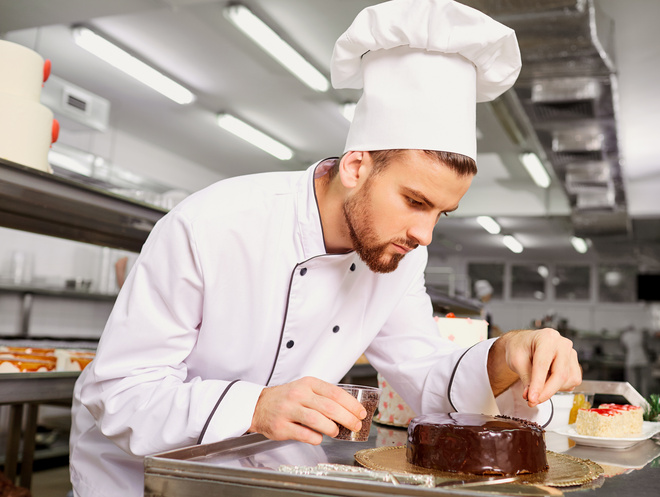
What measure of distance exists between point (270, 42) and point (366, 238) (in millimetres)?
3514

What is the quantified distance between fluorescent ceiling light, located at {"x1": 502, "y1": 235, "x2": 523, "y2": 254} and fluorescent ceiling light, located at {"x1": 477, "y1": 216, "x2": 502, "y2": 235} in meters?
0.60

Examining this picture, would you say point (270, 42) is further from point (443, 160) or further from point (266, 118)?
point (443, 160)

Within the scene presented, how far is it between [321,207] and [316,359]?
1.04 ft

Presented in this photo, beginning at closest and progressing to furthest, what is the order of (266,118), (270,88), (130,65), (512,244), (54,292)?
1. (54,292)
2. (130,65)
3. (270,88)
4. (266,118)
5. (512,244)

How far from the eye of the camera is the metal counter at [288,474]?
0.63 meters

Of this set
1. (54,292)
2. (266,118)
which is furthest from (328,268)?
(266,118)

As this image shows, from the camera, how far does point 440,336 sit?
1448 mm

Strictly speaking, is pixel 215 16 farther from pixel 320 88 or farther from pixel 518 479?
pixel 518 479

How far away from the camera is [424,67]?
46.3 inches

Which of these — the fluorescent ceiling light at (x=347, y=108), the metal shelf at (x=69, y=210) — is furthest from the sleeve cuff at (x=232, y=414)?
the fluorescent ceiling light at (x=347, y=108)

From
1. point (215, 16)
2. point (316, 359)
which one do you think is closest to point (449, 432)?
point (316, 359)

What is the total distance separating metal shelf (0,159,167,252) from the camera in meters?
1.35

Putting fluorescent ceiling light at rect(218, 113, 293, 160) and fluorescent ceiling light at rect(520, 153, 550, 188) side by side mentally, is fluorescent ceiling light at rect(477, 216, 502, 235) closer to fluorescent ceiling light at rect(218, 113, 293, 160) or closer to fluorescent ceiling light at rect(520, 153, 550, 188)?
fluorescent ceiling light at rect(520, 153, 550, 188)

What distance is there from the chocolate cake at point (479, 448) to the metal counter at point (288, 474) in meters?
0.09
